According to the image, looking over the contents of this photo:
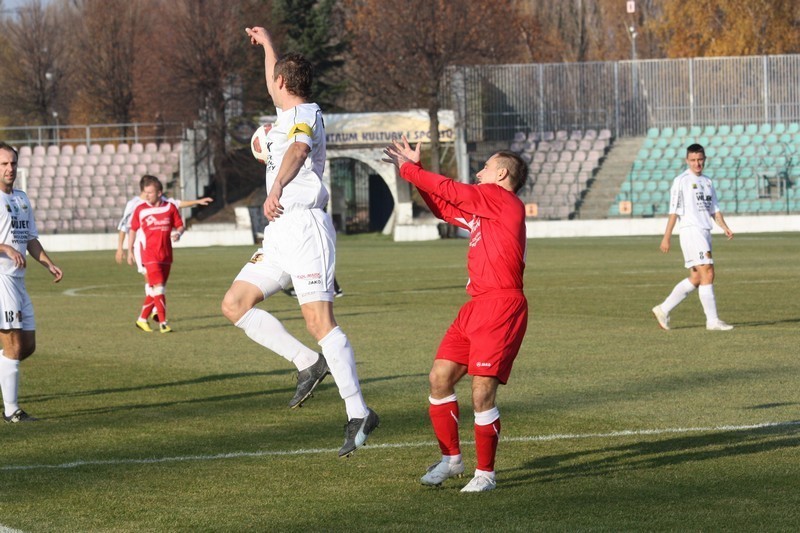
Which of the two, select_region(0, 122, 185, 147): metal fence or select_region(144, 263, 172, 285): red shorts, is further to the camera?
select_region(0, 122, 185, 147): metal fence

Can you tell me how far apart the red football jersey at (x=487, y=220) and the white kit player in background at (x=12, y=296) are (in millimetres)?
3726

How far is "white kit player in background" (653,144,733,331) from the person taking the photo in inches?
567

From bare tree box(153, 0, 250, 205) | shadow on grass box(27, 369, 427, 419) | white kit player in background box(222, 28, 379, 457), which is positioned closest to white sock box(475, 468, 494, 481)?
white kit player in background box(222, 28, 379, 457)

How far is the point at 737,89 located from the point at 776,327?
41099mm

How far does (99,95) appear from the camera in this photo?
68062 mm

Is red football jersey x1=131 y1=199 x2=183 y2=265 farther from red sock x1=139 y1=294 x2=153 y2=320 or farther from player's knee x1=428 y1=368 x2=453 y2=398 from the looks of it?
player's knee x1=428 y1=368 x2=453 y2=398

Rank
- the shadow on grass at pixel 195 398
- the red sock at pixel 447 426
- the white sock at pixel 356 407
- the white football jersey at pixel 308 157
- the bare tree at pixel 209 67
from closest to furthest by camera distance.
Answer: the red sock at pixel 447 426 < the white sock at pixel 356 407 < the white football jersey at pixel 308 157 < the shadow on grass at pixel 195 398 < the bare tree at pixel 209 67

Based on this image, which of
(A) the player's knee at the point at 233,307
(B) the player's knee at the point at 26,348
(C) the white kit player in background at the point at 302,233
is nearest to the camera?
(C) the white kit player in background at the point at 302,233

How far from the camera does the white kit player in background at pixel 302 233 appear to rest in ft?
23.7

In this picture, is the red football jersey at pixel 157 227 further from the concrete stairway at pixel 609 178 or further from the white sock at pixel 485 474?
the concrete stairway at pixel 609 178

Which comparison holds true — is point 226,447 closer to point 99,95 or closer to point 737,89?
point 737,89

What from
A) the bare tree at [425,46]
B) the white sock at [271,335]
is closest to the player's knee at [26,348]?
the white sock at [271,335]

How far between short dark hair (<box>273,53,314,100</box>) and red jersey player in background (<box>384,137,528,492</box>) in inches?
43.5

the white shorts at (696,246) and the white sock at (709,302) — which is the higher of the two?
the white shorts at (696,246)
